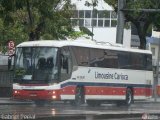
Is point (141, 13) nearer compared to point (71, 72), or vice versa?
point (71, 72)

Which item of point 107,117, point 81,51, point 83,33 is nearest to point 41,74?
point 81,51

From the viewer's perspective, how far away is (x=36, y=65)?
30406mm

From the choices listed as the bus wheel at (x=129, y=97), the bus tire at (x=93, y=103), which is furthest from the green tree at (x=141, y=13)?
the bus tire at (x=93, y=103)

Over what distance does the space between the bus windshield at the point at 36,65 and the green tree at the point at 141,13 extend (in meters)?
11.5

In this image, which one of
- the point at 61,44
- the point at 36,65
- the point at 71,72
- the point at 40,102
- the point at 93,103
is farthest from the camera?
the point at 93,103

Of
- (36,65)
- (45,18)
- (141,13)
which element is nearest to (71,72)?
(36,65)

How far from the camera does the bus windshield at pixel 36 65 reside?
99.1 feet

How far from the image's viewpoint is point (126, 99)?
3625 cm

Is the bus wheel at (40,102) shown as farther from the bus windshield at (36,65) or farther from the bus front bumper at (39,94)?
the bus windshield at (36,65)

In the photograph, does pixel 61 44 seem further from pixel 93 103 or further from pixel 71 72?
pixel 93 103

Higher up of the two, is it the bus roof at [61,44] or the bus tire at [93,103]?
the bus roof at [61,44]

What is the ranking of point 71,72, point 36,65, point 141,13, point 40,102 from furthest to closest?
point 141,13 < point 40,102 < point 71,72 < point 36,65

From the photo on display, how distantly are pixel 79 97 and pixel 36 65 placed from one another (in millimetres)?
3046

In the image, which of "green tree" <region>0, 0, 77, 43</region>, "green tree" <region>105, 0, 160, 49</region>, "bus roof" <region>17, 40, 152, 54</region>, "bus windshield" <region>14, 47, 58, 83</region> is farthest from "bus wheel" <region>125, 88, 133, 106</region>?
"bus windshield" <region>14, 47, 58, 83</region>
